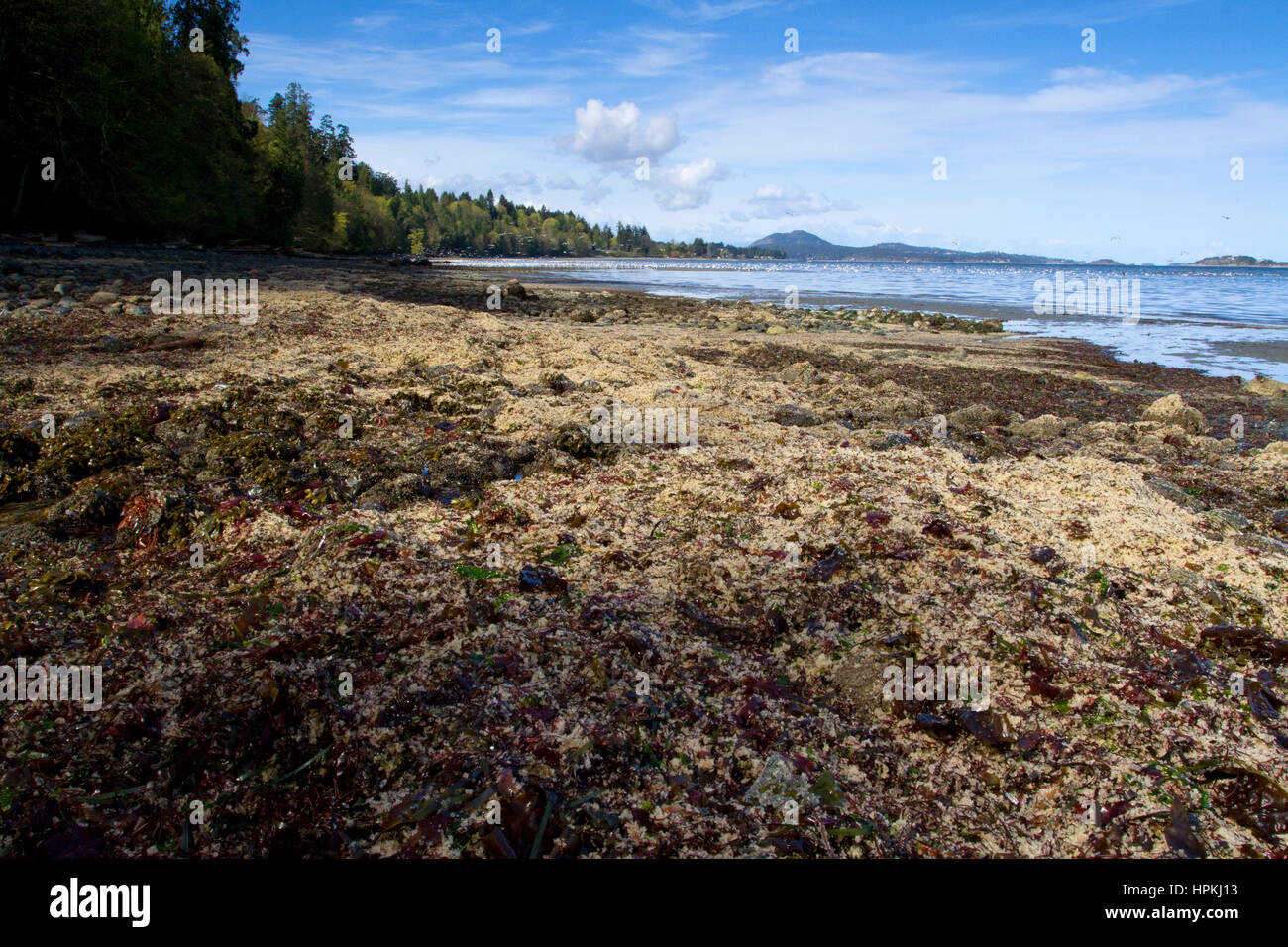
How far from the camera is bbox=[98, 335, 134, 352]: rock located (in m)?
9.09

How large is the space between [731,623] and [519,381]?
21.2ft

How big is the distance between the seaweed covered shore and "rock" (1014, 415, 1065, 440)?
1.28 meters

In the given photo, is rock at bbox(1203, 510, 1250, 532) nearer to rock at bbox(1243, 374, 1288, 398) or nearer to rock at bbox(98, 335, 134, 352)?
rock at bbox(1243, 374, 1288, 398)

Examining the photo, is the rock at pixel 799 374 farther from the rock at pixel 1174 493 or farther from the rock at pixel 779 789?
the rock at pixel 779 789

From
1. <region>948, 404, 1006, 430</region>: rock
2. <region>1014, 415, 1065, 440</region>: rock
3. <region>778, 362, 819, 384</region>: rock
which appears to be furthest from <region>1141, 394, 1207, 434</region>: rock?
<region>778, 362, 819, 384</region>: rock

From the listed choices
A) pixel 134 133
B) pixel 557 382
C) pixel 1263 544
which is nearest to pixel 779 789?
pixel 1263 544

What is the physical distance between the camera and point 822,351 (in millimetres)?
17109

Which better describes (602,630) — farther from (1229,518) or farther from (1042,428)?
(1042,428)

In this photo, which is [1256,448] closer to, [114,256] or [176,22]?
[114,256]

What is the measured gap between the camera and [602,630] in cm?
394

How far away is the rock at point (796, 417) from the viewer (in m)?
8.34

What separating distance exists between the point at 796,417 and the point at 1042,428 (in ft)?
12.2
